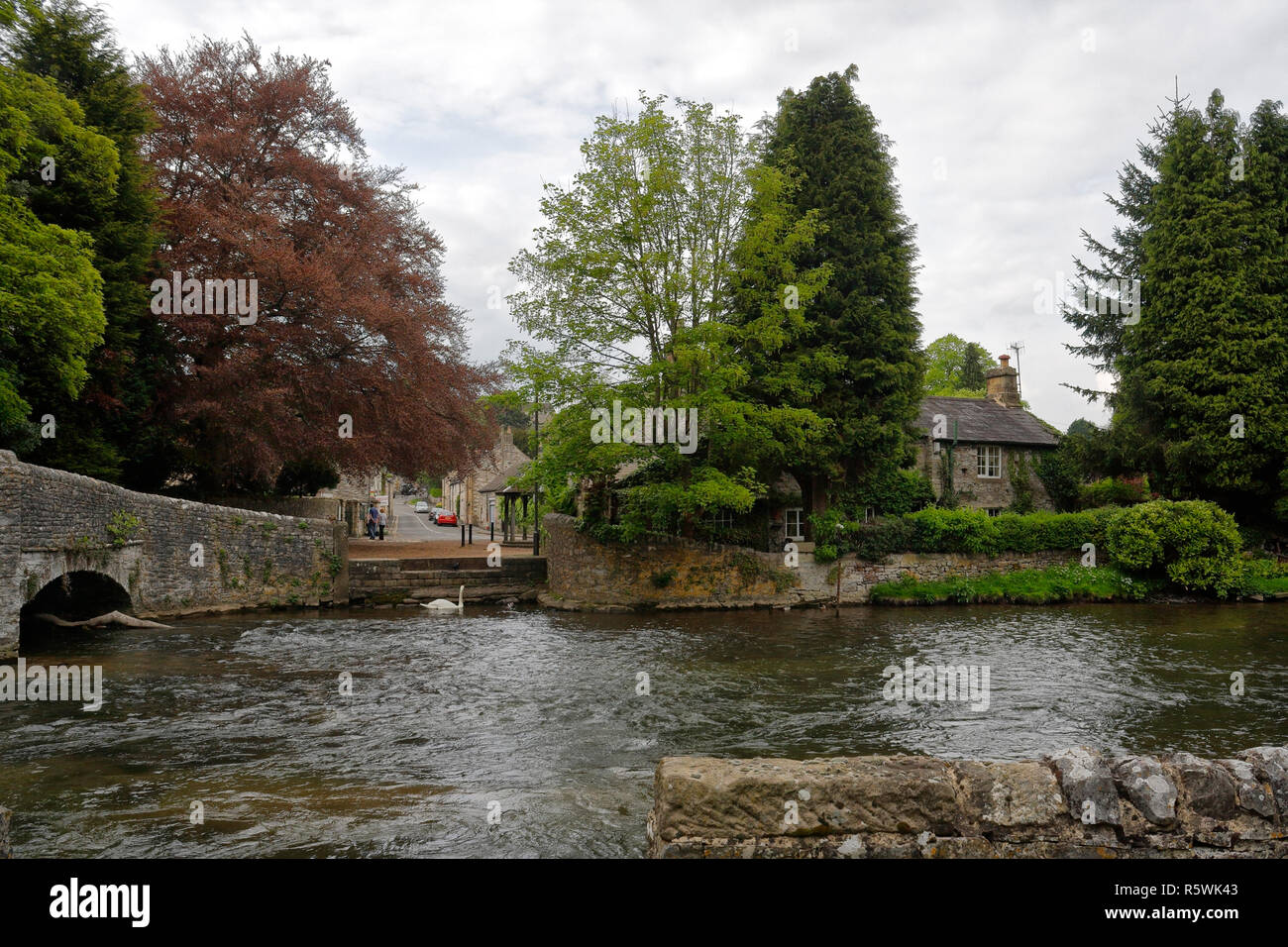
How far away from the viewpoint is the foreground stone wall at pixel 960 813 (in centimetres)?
411

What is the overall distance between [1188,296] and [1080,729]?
24.3 metres

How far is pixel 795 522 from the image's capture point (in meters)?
27.8

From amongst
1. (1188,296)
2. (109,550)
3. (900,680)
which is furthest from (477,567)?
(1188,296)

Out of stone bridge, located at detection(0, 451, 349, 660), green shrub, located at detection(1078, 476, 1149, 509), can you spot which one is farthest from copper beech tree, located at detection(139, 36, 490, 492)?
green shrub, located at detection(1078, 476, 1149, 509)

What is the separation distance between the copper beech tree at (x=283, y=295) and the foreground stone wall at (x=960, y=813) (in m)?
20.6

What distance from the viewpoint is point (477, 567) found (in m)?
25.0

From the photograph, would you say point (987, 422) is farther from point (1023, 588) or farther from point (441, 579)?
point (441, 579)

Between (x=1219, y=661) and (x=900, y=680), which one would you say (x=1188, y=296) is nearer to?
(x=1219, y=661)

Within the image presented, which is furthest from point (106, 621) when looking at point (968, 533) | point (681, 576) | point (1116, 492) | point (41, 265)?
point (1116, 492)

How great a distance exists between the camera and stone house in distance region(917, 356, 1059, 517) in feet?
101

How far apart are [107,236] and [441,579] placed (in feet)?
40.8

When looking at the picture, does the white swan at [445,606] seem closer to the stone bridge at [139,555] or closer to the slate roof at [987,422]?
the stone bridge at [139,555]
